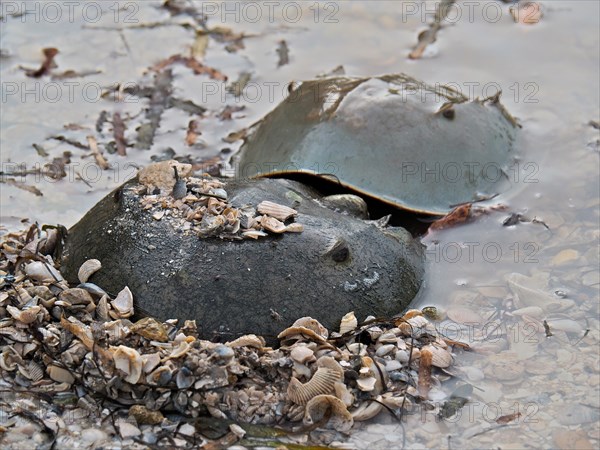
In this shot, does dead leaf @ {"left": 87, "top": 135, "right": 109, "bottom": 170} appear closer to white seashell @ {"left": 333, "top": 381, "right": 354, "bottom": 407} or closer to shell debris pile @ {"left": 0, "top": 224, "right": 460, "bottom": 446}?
shell debris pile @ {"left": 0, "top": 224, "right": 460, "bottom": 446}

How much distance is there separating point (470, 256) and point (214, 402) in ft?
5.54

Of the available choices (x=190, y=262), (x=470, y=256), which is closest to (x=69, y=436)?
(x=190, y=262)

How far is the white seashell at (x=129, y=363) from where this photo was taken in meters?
3.10

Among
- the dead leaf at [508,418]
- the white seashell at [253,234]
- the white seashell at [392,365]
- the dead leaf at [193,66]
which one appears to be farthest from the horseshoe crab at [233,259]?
the dead leaf at [193,66]

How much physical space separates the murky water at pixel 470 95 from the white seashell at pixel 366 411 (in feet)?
0.12

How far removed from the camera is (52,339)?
10.7ft

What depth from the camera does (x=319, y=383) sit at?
10.4 feet

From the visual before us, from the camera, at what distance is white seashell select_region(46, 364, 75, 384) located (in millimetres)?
3186

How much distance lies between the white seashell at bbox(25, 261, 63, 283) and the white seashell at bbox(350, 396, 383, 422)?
130cm

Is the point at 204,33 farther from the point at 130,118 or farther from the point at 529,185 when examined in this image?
the point at 529,185

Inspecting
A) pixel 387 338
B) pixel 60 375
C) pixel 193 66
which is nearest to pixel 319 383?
pixel 387 338

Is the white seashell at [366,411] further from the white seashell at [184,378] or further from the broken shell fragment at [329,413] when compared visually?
the white seashell at [184,378]

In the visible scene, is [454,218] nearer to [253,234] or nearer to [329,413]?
[253,234]

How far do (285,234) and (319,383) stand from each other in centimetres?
63
